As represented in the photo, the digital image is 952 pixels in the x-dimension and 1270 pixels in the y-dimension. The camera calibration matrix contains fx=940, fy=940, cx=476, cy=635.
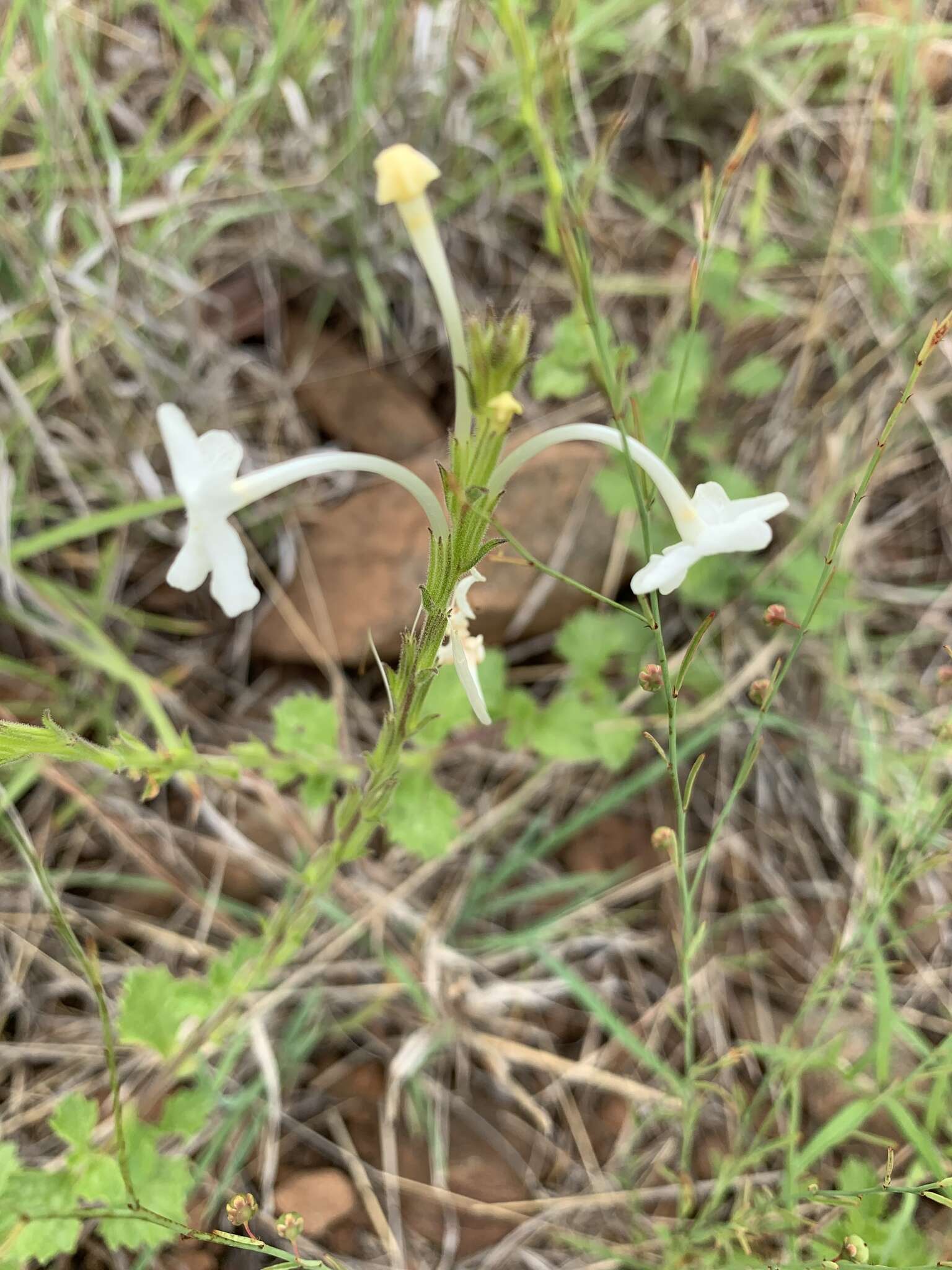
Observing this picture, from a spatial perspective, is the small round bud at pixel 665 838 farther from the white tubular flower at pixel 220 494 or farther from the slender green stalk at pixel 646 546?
the white tubular flower at pixel 220 494

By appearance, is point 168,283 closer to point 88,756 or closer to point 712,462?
point 712,462

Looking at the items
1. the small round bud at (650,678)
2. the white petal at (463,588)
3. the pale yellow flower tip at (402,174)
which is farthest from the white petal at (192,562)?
the small round bud at (650,678)

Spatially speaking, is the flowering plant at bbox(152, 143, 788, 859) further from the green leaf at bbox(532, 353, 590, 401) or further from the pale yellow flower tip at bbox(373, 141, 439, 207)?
Answer: the green leaf at bbox(532, 353, 590, 401)

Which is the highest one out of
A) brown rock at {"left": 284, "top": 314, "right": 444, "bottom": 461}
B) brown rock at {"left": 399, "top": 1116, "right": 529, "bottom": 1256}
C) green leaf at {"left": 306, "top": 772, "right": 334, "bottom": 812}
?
brown rock at {"left": 284, "top": 314, "right": 444, "bottom": 461}

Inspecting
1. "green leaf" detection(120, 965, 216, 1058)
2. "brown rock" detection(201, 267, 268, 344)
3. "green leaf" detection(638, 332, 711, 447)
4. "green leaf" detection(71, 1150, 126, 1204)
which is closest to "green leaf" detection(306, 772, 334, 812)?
"green leaf" detection(120, 965, 216, 1058)

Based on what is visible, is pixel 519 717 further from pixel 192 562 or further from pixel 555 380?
pixel 192 562

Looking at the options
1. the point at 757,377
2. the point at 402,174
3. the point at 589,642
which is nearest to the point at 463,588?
the point at 402,174
